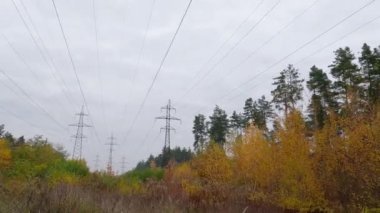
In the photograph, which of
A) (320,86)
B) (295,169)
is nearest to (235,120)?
(320,86)

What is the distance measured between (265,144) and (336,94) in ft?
65.0

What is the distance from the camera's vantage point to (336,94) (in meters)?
43.6

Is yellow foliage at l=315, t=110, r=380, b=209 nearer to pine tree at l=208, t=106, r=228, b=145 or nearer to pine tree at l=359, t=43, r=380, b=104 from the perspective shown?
pine tree at l=359, t=43, r=380, b=104

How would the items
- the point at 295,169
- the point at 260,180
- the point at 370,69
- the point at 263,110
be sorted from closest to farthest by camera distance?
the point at 295,169 → the point at 260,180 → the point at 370,69 → the point at 263,110

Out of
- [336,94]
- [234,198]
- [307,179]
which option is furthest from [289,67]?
[234,198]

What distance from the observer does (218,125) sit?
76.6 meters

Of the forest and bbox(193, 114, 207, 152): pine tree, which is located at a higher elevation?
bbox(193, 114, 207, 152): pine tree

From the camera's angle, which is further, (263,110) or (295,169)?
(263,110)

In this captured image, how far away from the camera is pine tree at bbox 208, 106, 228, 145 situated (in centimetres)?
7512

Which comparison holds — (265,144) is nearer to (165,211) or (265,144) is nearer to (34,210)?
(165,211)

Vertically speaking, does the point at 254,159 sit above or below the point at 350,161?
above

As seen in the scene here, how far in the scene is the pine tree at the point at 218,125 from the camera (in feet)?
246

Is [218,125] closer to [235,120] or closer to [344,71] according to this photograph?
[235,120]

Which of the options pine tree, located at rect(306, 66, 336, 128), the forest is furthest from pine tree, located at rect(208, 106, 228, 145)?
the forest
